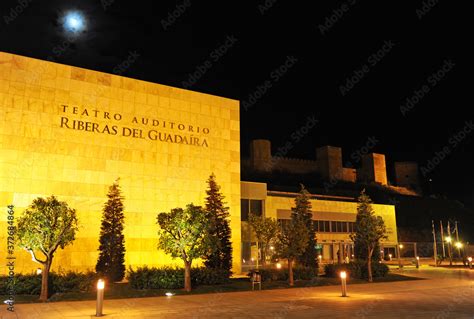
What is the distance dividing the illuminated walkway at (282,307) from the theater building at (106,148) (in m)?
9.53

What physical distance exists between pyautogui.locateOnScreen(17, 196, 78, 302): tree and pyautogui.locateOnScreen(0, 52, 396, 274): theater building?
6.52 meters

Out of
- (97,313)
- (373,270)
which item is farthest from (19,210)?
(373,270)

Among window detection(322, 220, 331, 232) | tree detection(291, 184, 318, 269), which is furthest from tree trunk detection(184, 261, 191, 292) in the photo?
window detection(322, 220, 331, 232)

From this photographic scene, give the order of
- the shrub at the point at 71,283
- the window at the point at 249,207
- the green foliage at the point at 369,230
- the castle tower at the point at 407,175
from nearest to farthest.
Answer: the shrub at the point at 71,283, the green foliage at the point at 369,230, the window at the point at 249,207, the castle tower at the point at 407,175

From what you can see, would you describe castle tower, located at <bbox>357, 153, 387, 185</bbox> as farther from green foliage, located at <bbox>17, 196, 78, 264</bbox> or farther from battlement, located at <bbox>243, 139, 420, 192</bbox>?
green foliage, located at <bbox>17, 196, 78, 264</bbox>

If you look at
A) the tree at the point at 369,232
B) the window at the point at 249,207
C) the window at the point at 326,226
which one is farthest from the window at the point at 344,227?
the tree at the point at 369,232

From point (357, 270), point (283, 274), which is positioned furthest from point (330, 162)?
point (283, 274)

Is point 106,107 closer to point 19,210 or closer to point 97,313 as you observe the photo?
point 19,210

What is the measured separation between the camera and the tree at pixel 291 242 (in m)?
23.5

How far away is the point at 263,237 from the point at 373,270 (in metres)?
7.98

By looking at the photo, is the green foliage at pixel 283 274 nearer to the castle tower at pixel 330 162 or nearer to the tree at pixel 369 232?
the tree at pixel 369 232

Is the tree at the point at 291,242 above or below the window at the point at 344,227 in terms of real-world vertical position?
below

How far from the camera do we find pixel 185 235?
20500 millimetres

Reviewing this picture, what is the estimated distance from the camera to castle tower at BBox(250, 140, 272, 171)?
89812 mm
